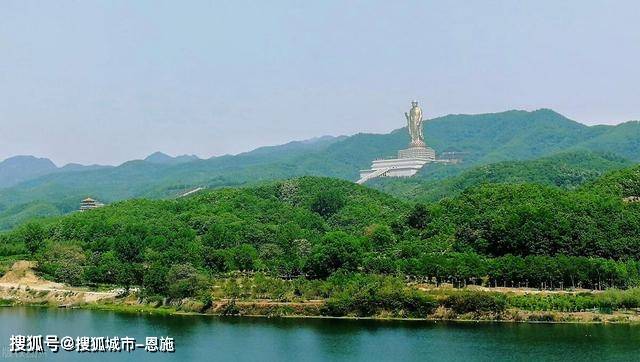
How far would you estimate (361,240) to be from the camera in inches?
2501

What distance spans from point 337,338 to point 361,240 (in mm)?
19755

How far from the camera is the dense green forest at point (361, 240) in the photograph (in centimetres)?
5431

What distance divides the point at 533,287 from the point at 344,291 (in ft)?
33.0

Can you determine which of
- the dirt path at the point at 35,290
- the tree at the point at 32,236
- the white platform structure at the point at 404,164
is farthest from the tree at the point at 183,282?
the white platform structure at the point at 404,164

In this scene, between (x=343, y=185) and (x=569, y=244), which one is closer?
(x=569, y=244)

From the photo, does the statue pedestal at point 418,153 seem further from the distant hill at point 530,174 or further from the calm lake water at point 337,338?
the calm lake water at point 337,338

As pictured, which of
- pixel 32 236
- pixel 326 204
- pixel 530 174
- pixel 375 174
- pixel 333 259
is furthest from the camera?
pixel 375 174

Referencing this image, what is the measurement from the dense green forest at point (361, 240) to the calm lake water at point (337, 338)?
21.4 ft

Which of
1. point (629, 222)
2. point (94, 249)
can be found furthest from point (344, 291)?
point (94, 249)

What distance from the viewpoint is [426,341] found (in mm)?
42812

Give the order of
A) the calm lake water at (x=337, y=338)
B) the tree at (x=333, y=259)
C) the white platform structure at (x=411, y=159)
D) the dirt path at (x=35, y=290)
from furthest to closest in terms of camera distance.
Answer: the white platform structure at (x=411, y=159) < the dirt path at (x=35, y=290) < the tree at (x=333, y=259) < the calm lake water at (x=337, y=338)

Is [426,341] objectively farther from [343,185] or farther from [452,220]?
[343,185]

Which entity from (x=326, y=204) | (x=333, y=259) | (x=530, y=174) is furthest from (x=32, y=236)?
(x=530, y=174)

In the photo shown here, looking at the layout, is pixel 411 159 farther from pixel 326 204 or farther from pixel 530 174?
pixel 326 204
